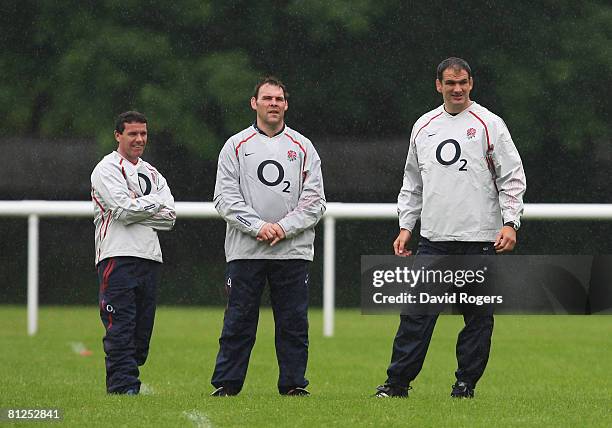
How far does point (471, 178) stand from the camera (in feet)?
23.6

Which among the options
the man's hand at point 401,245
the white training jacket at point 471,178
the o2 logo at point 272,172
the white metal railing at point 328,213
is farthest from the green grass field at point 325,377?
the o2 logo at point 272,172

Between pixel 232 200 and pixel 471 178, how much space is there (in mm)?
1181

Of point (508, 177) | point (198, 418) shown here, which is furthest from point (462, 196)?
point (198, 418)

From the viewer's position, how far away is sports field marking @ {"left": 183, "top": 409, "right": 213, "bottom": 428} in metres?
6.25

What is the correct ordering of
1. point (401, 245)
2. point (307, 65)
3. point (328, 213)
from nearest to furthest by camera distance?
1. point (401, 245)
2. point (328, 213)
3. point (307, 65)

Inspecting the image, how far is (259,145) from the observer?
7492 mm

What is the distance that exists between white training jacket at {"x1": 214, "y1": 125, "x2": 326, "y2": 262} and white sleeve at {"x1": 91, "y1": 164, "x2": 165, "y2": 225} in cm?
40

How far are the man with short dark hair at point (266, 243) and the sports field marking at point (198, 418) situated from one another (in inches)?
33.2

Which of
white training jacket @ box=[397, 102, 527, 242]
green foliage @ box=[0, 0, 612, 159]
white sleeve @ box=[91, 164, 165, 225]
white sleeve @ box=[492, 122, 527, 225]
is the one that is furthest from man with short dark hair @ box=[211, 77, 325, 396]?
green foliage @ box=[0, 0, 612, 159]

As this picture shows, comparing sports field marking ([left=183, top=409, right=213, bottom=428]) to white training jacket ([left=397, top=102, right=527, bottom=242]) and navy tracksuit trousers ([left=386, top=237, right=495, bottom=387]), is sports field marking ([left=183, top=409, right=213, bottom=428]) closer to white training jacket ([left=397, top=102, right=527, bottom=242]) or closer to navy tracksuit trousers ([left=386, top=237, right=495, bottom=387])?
navy tracksuit trousers ([left=386, top=237, right=495, bottom=387])

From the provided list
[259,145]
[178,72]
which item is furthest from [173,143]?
[259,145]

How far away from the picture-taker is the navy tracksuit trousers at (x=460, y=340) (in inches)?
284

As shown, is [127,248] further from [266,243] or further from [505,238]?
[505,238]

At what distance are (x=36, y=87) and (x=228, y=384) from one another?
1016cm
